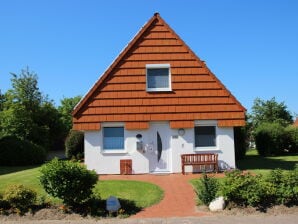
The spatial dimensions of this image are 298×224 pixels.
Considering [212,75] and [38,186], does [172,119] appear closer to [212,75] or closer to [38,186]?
[212,75]

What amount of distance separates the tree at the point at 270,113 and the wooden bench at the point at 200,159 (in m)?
32.4

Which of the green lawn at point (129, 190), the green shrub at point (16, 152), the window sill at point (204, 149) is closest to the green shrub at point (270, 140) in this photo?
the window sill at point (204, 149)

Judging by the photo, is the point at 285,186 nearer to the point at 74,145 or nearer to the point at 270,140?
the point at 74,145

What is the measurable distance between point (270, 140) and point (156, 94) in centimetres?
1493

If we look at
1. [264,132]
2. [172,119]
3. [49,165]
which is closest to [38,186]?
[49,165]

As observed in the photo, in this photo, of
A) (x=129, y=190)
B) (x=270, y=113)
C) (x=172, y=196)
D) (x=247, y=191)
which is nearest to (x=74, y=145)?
(x=129, y=190)

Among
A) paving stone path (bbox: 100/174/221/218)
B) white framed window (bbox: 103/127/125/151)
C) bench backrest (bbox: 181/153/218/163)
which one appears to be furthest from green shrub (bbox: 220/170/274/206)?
white framed window (bbox: 103/127/125/151)

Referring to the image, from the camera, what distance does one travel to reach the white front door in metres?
19.4

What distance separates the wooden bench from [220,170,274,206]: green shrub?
6.07 meters

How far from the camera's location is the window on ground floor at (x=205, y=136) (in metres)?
19.6

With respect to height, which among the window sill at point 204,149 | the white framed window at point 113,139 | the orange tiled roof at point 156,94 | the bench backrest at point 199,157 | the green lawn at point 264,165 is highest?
the orange tiled roof at point 156,94

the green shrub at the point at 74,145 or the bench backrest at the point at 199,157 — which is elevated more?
the green shrub at the point at 74,145

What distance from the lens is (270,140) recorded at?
31266mm

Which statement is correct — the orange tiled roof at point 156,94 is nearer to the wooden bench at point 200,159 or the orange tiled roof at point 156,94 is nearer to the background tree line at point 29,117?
the wooden bench at point 200,159
